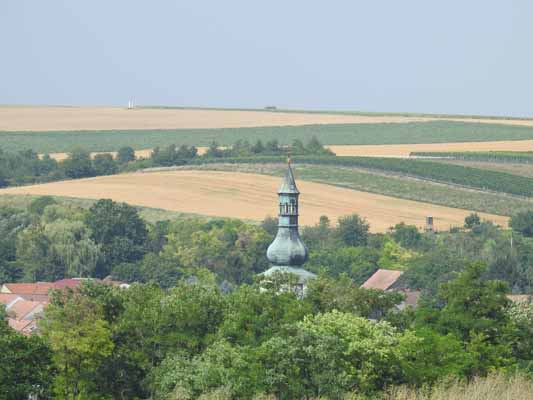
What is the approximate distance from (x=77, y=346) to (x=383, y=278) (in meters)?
69.9

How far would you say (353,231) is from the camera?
6161 inches

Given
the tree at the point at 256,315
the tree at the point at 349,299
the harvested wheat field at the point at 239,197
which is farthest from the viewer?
the harvested wheat field at the point at 239,197

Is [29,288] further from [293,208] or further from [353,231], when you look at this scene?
[353,231]

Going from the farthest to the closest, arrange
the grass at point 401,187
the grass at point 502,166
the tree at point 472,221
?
the grass at point 502,166, the grass at point 401,187, the tree at point 472,221

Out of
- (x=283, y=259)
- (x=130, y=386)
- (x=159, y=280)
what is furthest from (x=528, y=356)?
(x=159, y=280)

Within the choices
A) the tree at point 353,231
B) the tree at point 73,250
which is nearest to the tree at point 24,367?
the tree at point 73,250

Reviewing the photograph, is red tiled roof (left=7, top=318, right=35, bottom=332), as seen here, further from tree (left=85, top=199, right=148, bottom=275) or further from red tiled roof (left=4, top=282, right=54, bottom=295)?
tree (left=85, top=199, right=148, bottom=275)

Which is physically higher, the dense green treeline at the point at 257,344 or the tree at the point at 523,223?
the dense green treeline at the point at 257,344

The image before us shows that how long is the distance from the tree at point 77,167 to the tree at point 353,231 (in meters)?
45.5

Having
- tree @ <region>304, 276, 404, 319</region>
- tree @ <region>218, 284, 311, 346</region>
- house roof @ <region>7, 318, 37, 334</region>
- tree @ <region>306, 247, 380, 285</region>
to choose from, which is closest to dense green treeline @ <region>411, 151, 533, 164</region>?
tree @ <region>306, 247, 380, 285</region>

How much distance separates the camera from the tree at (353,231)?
15512 centimetres

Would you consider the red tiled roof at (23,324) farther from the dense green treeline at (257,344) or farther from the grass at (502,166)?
the grass at (502,166)

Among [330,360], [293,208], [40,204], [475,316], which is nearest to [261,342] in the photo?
[330,360]

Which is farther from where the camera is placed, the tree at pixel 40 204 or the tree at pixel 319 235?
the tree at pixel 40 204
